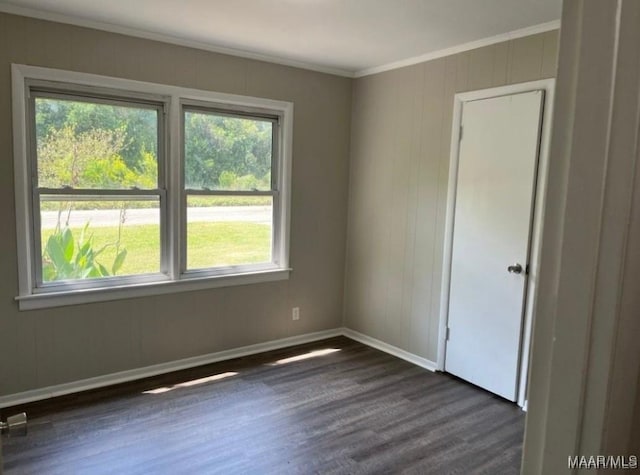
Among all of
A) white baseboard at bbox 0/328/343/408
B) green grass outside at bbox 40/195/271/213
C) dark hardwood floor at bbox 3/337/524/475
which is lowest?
dark hardwood floor at bbox 3/337/524/475

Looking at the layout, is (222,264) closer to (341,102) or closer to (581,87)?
(341,102)

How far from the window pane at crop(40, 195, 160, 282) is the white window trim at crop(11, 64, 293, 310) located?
96 mm

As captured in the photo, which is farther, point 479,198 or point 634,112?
point 479,198

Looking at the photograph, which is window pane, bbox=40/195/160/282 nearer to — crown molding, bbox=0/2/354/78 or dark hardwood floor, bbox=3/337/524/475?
dark hardwood floor, bbox=3/337/524/475

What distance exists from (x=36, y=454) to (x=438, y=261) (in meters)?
2.98

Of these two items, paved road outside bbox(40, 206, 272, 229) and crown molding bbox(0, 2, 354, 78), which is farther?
paved road outside bbox(40, 206, 272, 229)

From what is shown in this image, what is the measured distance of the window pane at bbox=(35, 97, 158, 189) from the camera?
10.3 feet

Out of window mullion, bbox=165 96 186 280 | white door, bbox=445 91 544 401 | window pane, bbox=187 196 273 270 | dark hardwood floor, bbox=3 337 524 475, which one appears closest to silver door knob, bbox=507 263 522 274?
white door, bbox=445 91 544 401

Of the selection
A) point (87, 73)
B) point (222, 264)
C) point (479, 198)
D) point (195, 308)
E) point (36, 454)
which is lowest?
point (36, 454)

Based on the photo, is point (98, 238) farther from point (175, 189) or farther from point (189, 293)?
point (189, 293)

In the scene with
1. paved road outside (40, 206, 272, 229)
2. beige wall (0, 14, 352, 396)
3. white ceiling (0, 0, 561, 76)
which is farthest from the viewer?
paved road outside (40, 206, 272, 229)

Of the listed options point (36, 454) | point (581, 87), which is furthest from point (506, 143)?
point (36, 454)

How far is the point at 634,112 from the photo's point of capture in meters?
0.59

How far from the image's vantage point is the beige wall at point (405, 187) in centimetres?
361
